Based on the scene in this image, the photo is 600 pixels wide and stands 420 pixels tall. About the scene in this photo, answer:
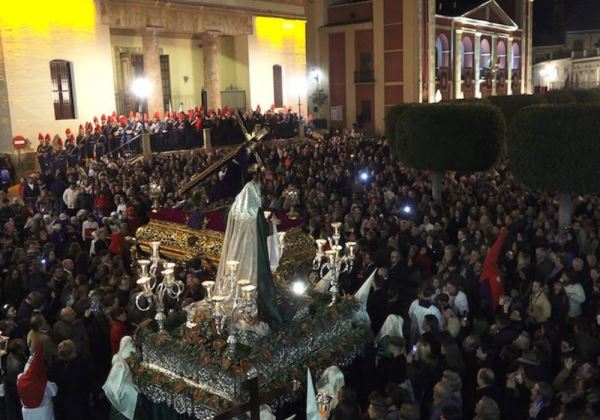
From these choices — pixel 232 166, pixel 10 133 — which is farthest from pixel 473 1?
pixel 232 166

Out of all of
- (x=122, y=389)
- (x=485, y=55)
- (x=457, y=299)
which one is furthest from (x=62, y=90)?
(x=485, y=55)

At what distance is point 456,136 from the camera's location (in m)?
17.6

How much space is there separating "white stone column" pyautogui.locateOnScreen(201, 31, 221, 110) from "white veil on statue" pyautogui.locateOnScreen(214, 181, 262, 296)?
92.6 feet

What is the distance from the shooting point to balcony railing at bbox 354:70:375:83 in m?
43.2

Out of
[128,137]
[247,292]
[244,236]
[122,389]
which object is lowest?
[122,389]

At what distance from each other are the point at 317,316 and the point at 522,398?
273 cm

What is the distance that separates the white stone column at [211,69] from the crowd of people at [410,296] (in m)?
18.6

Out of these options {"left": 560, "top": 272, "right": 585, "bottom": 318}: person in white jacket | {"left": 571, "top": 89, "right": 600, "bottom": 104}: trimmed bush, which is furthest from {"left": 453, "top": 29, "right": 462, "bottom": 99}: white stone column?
{"left": 560, "top": 272, "right": 585, "bottom": 318}: person in white jacket

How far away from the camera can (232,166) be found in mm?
11203

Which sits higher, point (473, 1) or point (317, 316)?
point (473, 1)

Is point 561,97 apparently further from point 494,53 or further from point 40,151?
point 494,53

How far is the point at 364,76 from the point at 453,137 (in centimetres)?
2682

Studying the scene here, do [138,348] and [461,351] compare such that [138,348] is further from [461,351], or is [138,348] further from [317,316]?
[461,351]

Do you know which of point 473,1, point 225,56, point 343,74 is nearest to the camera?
point 225,56
